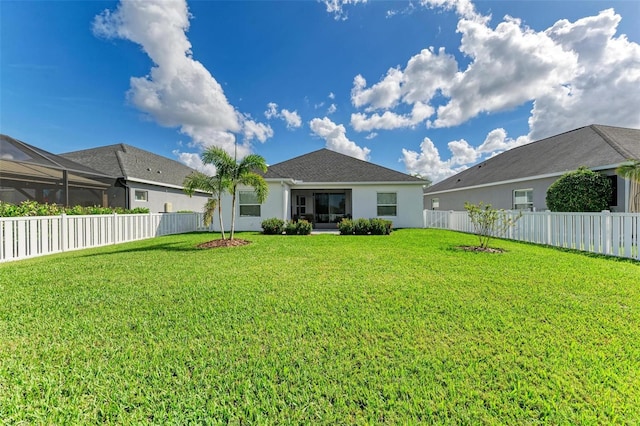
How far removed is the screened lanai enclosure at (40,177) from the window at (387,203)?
15890mm

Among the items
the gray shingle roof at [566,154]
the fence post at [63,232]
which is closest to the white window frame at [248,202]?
the fence post at [63,232]

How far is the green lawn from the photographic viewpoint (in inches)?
75.5

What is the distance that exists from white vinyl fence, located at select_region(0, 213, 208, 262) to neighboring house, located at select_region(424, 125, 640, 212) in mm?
18850

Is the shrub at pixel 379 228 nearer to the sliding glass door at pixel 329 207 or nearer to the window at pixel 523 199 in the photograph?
the sliding glass door at pixel 329 207

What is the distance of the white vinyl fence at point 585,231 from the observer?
6.60 meters

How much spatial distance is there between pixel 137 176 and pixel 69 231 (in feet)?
25.3

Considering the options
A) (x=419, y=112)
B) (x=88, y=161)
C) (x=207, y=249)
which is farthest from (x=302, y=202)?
(x=88, y=161)

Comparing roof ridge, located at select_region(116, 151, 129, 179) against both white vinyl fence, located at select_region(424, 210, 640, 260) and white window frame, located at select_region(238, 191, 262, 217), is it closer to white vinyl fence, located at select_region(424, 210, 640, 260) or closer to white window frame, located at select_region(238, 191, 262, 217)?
white window frame, located at select_region(238, 191, 262, 217)

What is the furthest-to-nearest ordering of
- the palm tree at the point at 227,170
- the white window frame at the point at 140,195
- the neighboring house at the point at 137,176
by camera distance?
the white window frame at the point at 140,195 < the neighboring house at the point at 137,176 < the palm tree at the point at 227,170

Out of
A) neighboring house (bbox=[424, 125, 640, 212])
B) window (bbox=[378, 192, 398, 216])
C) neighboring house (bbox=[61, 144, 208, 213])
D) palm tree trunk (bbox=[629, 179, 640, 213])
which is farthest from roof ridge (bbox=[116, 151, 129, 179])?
palm tree trunk (bbox=[629, 179, 640, 213])

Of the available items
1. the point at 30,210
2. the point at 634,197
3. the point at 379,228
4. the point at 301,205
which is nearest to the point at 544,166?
the point at 634,197

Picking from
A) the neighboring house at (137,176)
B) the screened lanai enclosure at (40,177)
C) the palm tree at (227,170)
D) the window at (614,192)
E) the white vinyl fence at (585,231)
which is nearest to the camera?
the white vinyl fence at (585,231)

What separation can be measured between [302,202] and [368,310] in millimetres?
15033

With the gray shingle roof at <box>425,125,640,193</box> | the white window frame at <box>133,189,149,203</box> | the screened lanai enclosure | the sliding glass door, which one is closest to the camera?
the screened lanai enclosure
